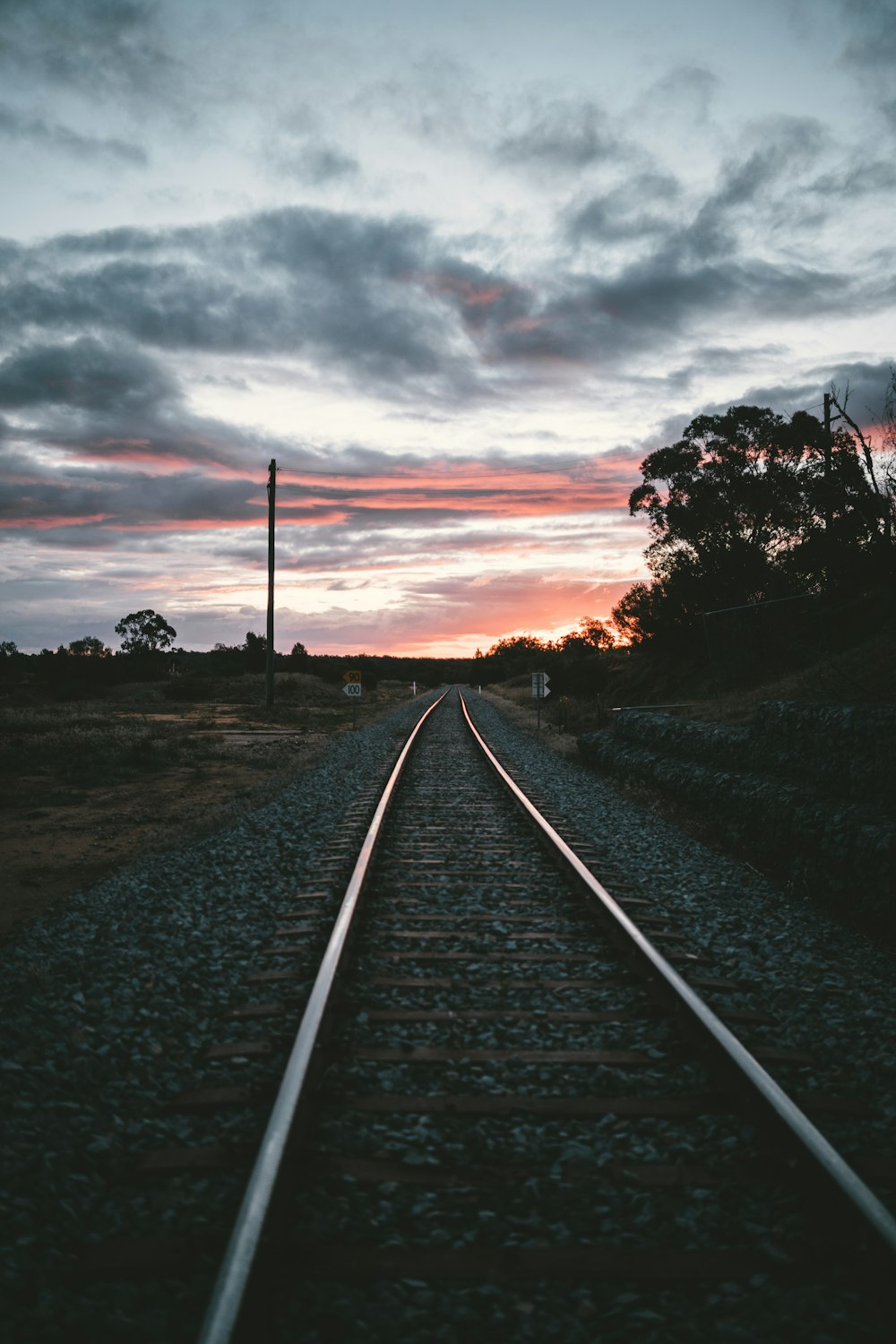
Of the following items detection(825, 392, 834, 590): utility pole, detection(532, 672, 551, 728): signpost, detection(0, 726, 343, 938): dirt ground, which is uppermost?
detection(825, 392, 834, 590): utility pole

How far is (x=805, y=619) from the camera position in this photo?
14039mm

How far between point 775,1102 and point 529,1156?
0.94 metres

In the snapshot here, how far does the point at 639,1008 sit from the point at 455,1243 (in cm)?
191

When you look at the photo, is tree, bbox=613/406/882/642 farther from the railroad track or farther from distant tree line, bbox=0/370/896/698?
the railroad track

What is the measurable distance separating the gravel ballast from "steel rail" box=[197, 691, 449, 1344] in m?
0.19

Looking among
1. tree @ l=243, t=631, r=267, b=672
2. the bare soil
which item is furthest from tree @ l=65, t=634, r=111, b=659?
the bare soil

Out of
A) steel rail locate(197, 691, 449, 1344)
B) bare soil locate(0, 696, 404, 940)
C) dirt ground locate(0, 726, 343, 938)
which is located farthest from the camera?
bare soil locate(0, 696, 404, 940)

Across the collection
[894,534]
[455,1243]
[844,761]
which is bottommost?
[455,1243]

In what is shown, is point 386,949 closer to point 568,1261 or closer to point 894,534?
point 568,1261

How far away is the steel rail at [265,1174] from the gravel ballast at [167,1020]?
0.19 m

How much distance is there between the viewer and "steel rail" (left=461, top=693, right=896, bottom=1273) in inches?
88.8

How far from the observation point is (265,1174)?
2430 mm

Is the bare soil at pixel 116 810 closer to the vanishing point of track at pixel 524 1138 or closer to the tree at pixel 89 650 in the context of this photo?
the vanishing point of track at pixel 524 1138

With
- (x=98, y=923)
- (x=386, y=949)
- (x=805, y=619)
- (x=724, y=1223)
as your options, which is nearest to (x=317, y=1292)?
(x=724, y=1223)
